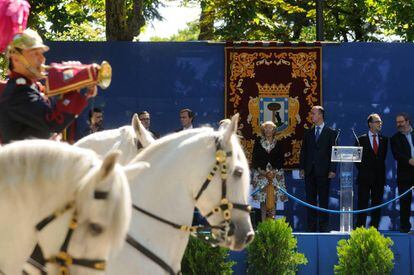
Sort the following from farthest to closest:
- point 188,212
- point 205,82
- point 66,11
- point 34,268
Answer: point 66,11 < point 205,82 < point 188,212 < point 34,268

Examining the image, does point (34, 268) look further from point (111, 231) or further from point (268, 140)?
point (268, 140)

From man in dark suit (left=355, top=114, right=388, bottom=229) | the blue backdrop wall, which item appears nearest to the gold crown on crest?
the blue backdrop wall

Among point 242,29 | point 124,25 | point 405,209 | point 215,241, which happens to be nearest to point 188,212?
point 215,241

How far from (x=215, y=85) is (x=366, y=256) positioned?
482 cm

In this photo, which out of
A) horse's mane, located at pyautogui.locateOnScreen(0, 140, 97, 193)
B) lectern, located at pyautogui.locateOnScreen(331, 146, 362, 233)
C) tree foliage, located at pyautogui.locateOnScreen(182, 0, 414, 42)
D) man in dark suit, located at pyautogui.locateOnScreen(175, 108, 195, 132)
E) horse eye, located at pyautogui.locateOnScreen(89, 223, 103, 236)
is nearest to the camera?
horse eye, located at pyautogui.locateOnScreen(89, 223, 103, 236)

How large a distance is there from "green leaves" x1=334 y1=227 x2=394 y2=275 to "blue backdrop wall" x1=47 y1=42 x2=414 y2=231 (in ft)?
12.3

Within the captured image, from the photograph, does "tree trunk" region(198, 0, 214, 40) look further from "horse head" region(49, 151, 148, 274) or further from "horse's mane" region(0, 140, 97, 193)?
"horse head" region(49, 151, 148, 274)

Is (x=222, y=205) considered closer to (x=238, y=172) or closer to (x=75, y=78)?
(x=238, y=172)

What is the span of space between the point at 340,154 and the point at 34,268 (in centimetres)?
904

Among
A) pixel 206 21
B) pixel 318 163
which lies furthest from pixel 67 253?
pixel 206 21

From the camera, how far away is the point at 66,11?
53.7 feet

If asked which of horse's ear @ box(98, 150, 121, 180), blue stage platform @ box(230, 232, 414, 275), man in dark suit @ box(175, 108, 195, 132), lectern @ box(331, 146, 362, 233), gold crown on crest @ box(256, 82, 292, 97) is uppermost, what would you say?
gold crown on crest @ box(256, 82, 292, 97)

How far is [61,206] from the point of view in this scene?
4.14 metres

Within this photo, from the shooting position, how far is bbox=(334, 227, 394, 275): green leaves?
440 inches
